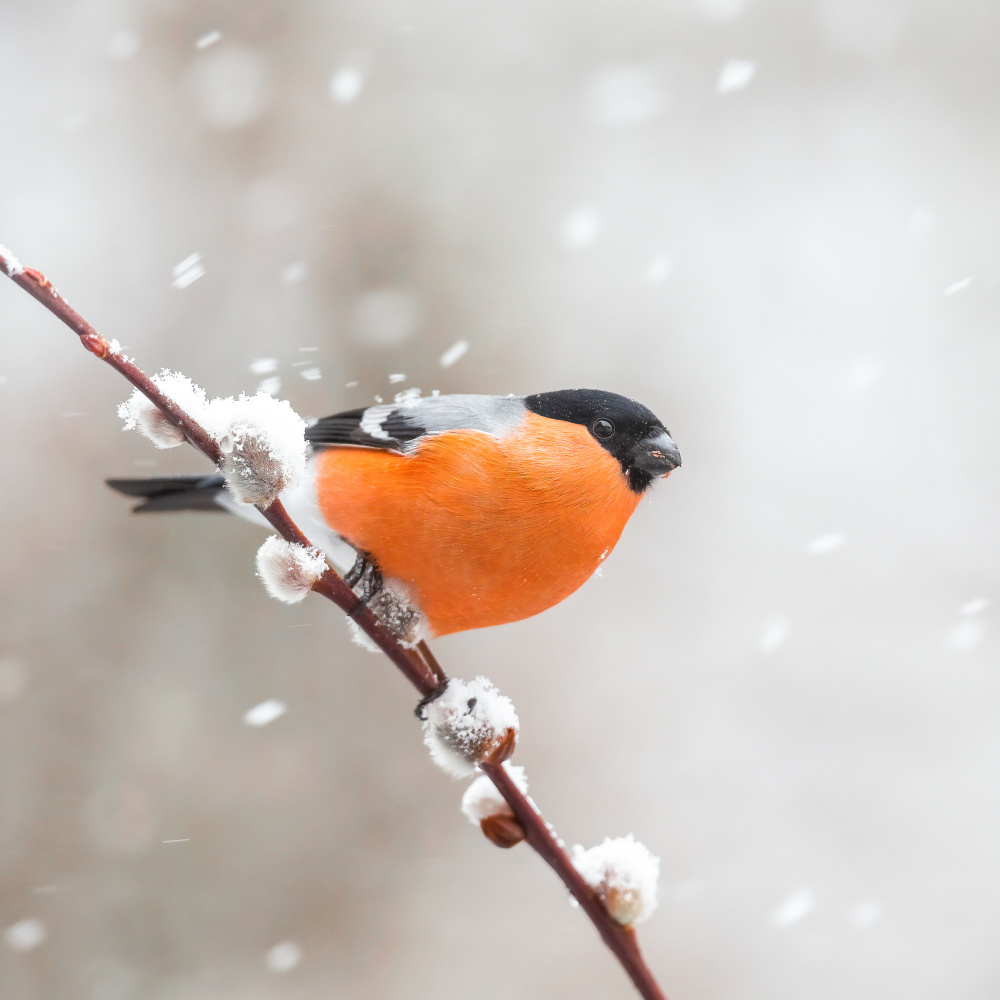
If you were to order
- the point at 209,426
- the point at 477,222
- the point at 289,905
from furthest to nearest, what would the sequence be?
the point at 477,222
the point at 289,905
the point at 209,426

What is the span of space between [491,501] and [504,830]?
35 centimetres

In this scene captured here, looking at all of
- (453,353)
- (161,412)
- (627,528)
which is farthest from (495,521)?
(627,528)

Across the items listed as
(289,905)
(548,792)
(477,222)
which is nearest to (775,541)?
(548,792)

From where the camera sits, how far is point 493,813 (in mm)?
817

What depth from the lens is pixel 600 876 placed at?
30.9 inches

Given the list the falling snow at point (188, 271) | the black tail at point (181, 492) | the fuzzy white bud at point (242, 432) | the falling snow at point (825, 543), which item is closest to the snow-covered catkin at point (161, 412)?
the fuzzy white bud at point (242, 432)

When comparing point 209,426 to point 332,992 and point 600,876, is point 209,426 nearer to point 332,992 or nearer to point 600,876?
point 600,876

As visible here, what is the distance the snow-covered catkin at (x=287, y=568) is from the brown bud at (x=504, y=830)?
294 millimetres

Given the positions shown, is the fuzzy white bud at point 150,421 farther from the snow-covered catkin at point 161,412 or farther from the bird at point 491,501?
the bird at point 491,501

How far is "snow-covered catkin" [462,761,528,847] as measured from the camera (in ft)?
2.63

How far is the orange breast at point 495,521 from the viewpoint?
3.05 ft

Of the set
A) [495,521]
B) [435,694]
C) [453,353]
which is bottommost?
[453,353]

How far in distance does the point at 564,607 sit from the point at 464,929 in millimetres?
1144

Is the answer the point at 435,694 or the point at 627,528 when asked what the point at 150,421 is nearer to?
the point at 435,694
